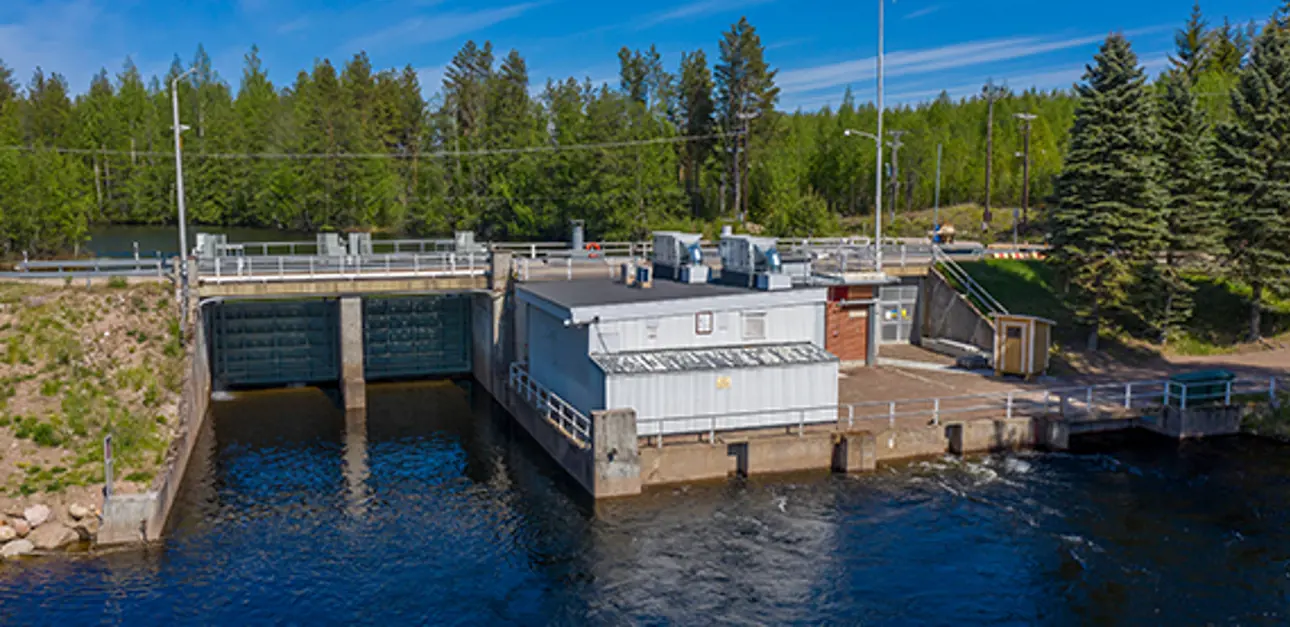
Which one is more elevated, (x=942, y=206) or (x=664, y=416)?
(x=942, y=206)

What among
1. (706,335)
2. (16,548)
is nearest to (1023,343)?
(706,335)

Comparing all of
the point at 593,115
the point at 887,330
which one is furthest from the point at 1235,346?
the point at 593,115

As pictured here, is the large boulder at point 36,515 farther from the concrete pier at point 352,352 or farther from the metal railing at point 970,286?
the metal railing at point 970,286

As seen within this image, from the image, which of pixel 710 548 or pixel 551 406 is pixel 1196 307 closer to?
pixel 551 406

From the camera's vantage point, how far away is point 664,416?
29.6 meters

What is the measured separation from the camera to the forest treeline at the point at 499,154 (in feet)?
273

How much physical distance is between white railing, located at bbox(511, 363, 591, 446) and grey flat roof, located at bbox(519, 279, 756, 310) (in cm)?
324

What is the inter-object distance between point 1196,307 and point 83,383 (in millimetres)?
47148

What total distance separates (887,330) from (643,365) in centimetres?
2142

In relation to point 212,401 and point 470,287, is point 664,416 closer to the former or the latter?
point 470,287

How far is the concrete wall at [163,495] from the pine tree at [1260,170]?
4205 cm

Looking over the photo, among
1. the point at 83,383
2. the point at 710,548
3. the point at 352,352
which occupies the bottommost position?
the point at 710,548

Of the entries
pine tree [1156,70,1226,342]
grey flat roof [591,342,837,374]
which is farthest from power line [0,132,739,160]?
grey flat roof [591,342,837,374]

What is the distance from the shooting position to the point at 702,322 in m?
32.0
